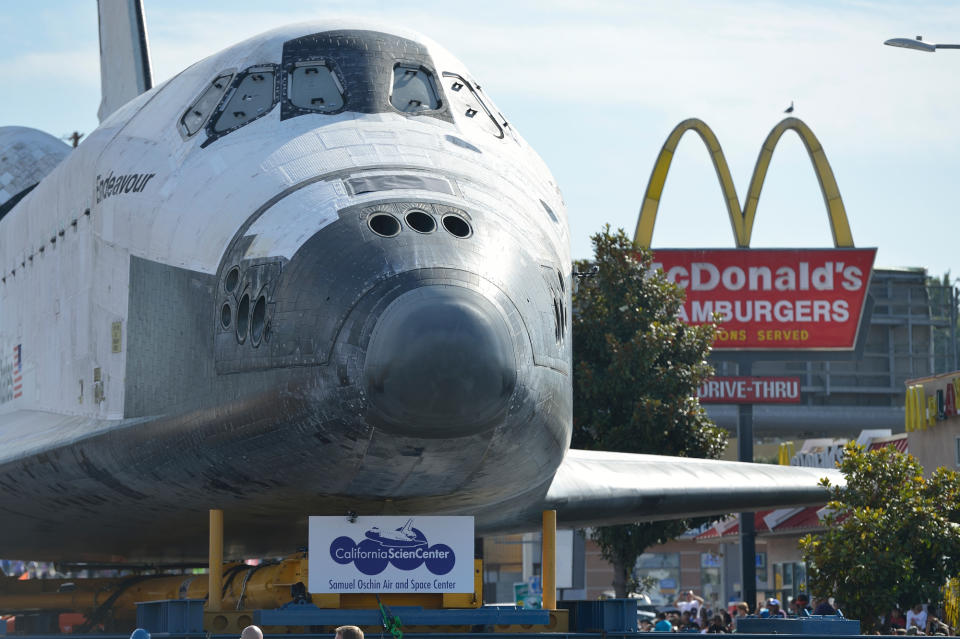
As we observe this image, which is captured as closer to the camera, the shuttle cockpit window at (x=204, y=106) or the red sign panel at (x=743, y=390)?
the shuttle cockpit window at (x=204, y=106)

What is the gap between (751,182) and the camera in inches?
1257

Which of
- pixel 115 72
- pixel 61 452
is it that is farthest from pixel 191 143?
pixel 115 72

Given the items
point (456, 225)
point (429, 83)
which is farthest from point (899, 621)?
point (456, 225)

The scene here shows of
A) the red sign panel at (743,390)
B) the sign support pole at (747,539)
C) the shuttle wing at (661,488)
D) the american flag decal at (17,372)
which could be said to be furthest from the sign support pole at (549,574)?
the red sign panel at (743,390)

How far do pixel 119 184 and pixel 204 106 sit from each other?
0.62m

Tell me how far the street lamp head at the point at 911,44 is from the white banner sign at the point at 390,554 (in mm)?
8623

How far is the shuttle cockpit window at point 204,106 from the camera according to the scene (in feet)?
23.2

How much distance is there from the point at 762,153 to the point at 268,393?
Result: 28.4 m

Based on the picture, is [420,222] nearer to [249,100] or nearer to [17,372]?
[249,100]

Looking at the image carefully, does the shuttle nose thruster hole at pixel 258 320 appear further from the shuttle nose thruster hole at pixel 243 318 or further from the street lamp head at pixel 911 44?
the street lamp head at pixel 911 44

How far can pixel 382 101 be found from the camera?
22.8 feet

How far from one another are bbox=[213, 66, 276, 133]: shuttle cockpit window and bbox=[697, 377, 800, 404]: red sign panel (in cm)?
1604

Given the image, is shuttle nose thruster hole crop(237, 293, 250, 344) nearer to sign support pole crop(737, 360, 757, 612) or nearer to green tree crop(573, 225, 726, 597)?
green tree crop(573, 225, 726, 597)

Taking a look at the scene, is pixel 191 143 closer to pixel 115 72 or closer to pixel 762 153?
pixel 115 72
